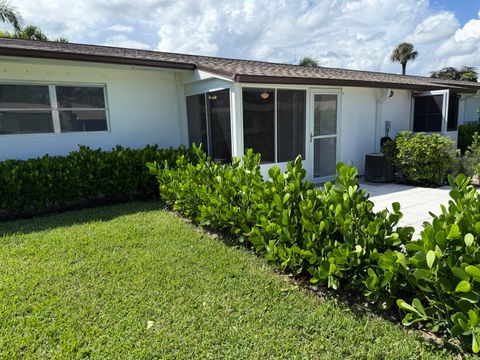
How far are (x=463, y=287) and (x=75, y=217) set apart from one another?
5870 millimetres

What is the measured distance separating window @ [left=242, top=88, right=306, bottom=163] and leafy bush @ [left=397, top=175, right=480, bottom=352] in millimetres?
4943

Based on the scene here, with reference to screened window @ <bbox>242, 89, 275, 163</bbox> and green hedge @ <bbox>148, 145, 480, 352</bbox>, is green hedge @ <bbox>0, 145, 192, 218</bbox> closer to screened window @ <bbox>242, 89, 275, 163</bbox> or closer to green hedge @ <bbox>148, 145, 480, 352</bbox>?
screened window @ <bbox>242, 89, 275, 163</bbox>

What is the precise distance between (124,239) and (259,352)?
9.74 feet

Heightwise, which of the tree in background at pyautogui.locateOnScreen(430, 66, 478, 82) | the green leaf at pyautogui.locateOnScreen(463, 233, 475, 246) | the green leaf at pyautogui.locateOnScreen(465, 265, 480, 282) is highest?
the tree in background at pyautogui.locateOnScreen(430, 66, 478, 82)

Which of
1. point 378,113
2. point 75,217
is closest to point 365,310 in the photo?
point 75,217

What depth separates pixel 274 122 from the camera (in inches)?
291

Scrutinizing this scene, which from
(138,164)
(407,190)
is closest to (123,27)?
(138,164)

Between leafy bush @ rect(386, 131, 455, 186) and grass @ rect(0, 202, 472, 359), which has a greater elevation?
leafy bush @ rect(386, 131, 455, 186)

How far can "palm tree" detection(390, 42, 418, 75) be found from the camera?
34406 millimetres

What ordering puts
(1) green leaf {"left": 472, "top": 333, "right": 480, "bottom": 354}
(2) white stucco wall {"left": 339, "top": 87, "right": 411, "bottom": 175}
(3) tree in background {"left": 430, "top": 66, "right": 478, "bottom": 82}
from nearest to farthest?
(1) green leaf {"left": 472, "top": 333, "right": 480, "bottom": 354}, (2) white stucco wall {"left": 339, "top": 87, "right": 411, "bottom": 175}, (3) tree in background {"left": 430, "top": 66, "right": 478, "bottom": 82}

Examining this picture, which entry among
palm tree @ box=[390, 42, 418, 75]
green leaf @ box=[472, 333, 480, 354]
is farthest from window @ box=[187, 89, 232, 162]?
palm tree @ box=[390, 42, 418, 75]

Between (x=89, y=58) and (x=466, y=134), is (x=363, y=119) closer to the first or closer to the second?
(x=466, y=134)

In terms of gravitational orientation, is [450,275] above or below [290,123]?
below

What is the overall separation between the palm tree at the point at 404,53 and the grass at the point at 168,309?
3816 centimetres
